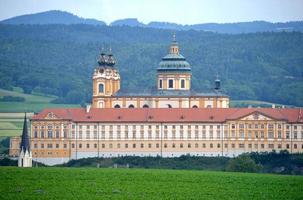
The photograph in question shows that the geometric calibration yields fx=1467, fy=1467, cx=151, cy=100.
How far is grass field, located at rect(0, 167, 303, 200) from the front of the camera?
87.1 m

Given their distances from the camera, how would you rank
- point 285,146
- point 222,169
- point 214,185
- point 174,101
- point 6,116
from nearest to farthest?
point 214,185
point 222,169
point 285,146
point 174,101
point 6,116

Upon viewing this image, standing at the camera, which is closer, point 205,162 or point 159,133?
point 205,162

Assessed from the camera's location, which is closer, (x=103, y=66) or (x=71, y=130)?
(x=71, y=130)

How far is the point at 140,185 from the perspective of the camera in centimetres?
9419

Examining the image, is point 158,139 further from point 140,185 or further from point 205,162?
point 140,185

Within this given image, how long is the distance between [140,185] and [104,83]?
5357 centimetres

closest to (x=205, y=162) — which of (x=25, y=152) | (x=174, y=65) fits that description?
(x=25, y=152)

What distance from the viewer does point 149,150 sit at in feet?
433

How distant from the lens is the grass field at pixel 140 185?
87125 mm

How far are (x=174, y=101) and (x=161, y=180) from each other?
4825 centimetres

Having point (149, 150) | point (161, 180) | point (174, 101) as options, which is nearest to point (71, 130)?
point (149, 150)

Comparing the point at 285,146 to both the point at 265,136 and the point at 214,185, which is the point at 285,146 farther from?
the point at 214,185

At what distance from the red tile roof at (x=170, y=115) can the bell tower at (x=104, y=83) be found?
10.7 metres

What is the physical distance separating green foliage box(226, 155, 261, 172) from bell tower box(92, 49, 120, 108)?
30374 millimetres
